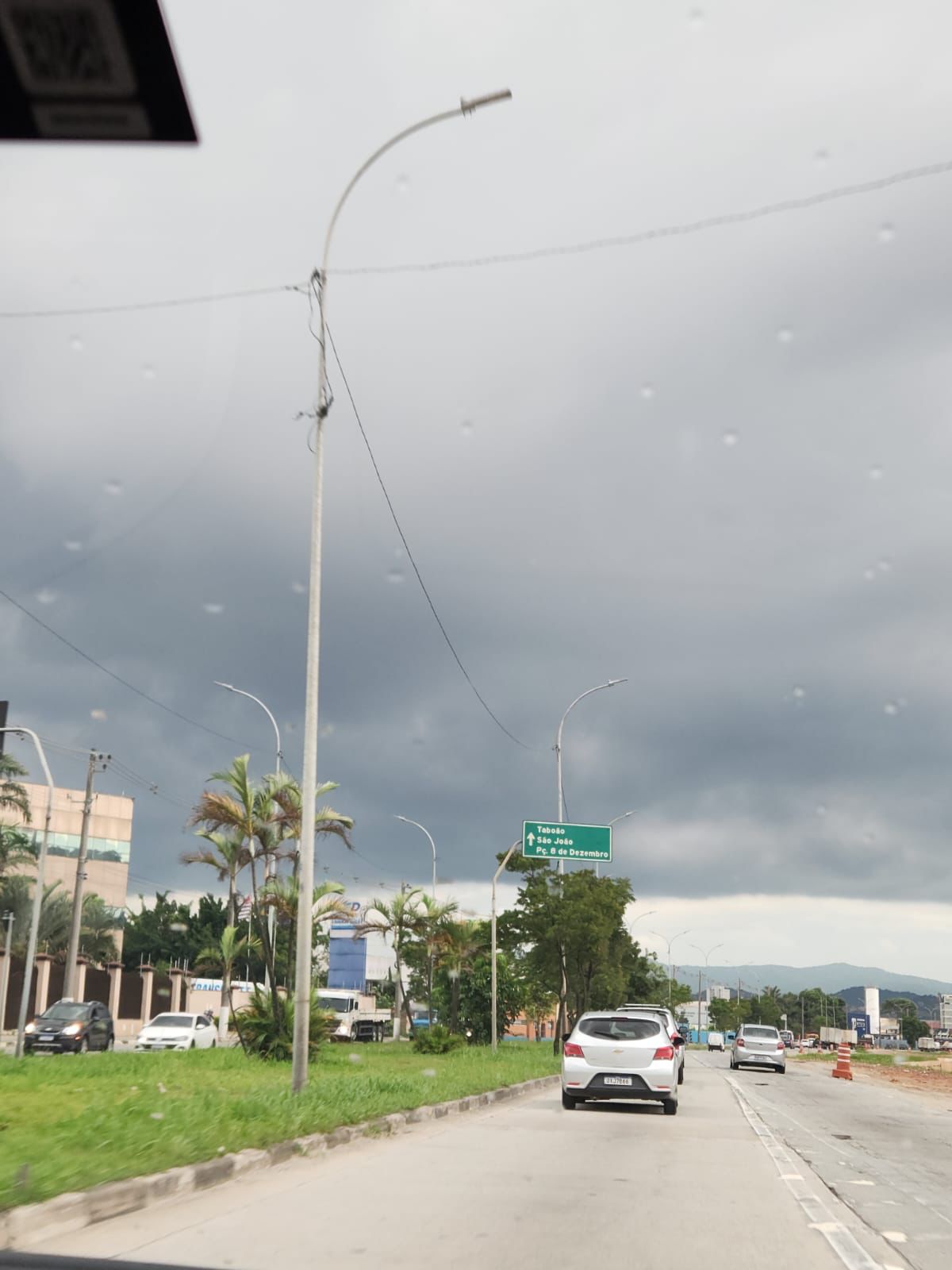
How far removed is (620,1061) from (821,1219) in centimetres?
962

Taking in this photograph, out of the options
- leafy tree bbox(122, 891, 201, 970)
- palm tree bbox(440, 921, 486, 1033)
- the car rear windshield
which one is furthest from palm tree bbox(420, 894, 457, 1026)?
leafy tree bbox(122, 891, 201, 970)

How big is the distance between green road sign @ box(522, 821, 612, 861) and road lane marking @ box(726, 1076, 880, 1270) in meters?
23.2

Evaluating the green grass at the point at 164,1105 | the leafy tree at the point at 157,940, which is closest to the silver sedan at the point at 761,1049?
the green grass at the point at 164,1105

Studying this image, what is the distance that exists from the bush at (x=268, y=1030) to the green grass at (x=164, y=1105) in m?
0.55

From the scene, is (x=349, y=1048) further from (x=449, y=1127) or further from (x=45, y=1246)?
(x=45, y=1246)

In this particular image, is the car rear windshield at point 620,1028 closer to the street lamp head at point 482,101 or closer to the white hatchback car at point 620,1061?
the white hatchback car at point 620,1061

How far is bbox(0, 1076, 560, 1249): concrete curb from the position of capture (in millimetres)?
7148

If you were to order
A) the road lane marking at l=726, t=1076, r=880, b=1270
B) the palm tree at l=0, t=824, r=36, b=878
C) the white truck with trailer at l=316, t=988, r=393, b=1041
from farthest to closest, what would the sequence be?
the white truck with trailer at l=316, t=988, r=393, b=1041 → the palm tree at l=0, t=824, r=36, b=878 → the road lane marking at l=726, t=1076, r=880, b=1270

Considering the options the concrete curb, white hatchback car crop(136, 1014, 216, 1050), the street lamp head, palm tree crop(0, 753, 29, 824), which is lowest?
the concrete curb

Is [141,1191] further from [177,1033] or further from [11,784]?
[11,784]

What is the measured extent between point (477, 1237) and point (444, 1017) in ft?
153

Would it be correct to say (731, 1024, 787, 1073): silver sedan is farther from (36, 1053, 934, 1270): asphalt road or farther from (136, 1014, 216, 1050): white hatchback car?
(36, 1053, 934, 1270): asphalt road

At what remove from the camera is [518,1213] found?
8.55 m

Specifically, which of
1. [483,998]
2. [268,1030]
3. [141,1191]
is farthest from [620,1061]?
[483,998]
